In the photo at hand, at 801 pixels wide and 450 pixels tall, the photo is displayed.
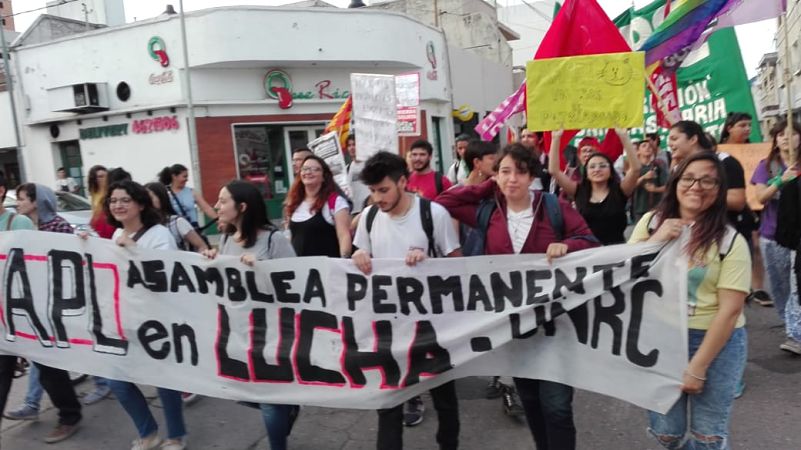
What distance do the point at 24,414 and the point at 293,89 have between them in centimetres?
1286

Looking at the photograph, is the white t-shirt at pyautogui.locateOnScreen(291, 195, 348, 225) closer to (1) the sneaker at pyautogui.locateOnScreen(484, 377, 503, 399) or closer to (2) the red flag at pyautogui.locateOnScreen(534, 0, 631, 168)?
(1) the sneaker at pyautogui.locateOnScreen(484, 377, 503, 399)

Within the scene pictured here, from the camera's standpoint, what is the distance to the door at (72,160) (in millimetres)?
16891

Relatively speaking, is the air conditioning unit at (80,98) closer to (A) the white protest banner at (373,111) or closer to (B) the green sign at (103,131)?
(B) the green sign at (103,131)

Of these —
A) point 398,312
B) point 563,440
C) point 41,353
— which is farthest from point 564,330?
point 41,353

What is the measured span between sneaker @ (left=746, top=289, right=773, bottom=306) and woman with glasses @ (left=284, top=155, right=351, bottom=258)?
4171mm

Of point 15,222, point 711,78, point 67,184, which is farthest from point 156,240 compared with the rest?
point 67,184

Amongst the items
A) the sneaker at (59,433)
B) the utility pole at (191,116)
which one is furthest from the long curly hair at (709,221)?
the utility pole at (191,116)

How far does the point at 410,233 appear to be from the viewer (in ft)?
10.3

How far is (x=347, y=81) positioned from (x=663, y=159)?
11.5 meters

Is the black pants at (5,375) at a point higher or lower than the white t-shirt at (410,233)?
lower

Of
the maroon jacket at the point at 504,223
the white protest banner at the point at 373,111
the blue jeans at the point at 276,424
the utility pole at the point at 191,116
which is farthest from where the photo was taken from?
the utility pole at the point at 191,116

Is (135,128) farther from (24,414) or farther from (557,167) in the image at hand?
(557,167)

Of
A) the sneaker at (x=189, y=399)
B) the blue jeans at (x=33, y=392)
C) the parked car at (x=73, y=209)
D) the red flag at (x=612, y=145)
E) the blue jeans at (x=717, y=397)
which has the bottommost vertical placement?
the sneaker at (x=189, y=399)

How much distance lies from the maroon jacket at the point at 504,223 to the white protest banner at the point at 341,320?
0.28 feet
